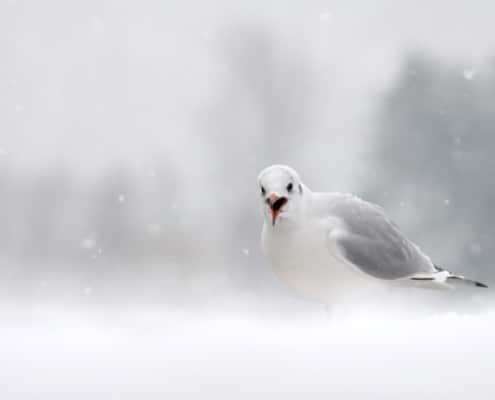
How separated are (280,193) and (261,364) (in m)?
0.36

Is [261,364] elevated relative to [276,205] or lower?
lower

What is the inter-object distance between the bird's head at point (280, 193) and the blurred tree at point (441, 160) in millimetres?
2593

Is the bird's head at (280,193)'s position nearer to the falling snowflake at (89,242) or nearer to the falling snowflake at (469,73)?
the falling snowflake at (89,242)

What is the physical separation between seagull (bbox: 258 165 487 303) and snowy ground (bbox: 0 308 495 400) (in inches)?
12.8

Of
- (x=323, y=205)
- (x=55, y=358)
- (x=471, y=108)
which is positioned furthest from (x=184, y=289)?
(x=55, y=358)

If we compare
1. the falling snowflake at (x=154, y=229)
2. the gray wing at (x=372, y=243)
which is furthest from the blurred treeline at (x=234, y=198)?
the gray wing at (x=372, y=243)

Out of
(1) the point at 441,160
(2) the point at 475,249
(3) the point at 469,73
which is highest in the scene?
(3) the point at 469,73

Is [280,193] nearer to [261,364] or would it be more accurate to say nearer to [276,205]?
[276,205]

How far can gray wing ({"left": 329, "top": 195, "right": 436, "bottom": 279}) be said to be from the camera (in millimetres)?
1148

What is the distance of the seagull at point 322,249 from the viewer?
110cm

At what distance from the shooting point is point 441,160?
3.84 meters

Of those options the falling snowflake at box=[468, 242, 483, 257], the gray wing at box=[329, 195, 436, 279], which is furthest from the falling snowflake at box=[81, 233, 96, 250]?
the gray wing at box=[329, 195, 436, 279]

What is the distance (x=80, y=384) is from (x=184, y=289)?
3.04 metres

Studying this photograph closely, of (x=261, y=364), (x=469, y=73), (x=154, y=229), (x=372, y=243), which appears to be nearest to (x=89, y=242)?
(x=154, y=229)
